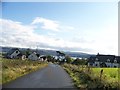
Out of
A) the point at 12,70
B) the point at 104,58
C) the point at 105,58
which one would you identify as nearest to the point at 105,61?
the point at 105,58

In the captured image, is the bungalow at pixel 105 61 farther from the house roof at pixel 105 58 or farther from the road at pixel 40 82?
the road at pixel 40 82

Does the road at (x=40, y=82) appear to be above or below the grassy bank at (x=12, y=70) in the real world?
below

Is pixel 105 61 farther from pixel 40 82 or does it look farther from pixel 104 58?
pixel 40 82

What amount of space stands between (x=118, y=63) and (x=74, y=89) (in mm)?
78664

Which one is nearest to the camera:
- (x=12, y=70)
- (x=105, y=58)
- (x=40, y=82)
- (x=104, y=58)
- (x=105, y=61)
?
(x=40, y=82)

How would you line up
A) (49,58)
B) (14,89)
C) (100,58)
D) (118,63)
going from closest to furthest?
(14,89)
(118,63)
(100,58)
(49,58)

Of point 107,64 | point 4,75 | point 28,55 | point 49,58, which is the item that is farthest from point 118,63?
→ point 4,75

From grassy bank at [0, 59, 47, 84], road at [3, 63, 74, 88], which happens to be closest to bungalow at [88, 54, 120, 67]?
grassy bank at [0, 59, 47, 84]

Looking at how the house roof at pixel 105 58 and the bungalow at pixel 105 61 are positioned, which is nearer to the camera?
the bungalow at pixel 105 61

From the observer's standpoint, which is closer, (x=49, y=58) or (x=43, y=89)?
(x=43, y=89)

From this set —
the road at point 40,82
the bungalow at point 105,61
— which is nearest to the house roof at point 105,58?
the bungalow at point 105,61

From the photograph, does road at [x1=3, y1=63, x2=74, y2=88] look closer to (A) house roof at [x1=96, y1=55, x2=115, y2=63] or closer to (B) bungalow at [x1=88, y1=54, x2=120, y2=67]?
(B) bungalow at [x1=88, y1=54, x2=120, y2=67]

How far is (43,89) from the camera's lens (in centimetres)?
1327

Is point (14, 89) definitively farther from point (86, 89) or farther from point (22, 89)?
point (86, 89)
